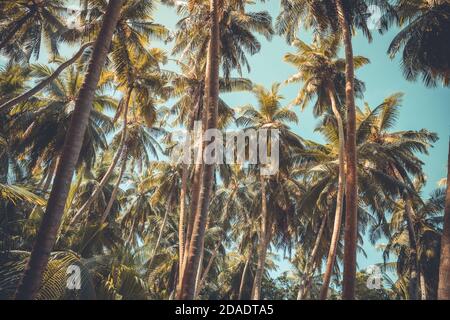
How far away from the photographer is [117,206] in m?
28.5

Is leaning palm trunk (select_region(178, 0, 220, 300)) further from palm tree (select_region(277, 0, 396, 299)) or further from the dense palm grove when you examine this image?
palm tree (select_region(277, 0, 396, 299))

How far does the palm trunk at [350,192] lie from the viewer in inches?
345

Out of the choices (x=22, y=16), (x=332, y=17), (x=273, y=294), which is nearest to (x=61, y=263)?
(x=332, y=17)

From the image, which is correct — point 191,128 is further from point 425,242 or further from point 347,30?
point 425,242

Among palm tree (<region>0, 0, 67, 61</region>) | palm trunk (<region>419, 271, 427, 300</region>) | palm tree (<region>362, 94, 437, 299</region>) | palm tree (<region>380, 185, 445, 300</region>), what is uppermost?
palm tree (<region>0, 0, 67, 61</region>)

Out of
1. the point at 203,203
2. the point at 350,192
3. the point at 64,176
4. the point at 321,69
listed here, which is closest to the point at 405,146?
the point at 321,69

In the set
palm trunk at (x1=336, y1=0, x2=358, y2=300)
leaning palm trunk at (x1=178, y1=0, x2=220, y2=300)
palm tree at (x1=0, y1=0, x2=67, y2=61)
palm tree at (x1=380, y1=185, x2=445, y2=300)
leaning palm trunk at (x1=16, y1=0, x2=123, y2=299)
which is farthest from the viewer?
palm tree at (x1=380, y1=185, x2=445, y2=300)

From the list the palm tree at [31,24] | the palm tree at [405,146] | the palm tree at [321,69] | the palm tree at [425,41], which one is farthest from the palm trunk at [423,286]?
the palm tree at [31,24]

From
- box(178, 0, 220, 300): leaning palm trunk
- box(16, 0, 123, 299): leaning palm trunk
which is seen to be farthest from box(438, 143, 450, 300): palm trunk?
box(16, 0, 123, 299): leaning palm trunk

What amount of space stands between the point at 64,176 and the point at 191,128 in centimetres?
1326

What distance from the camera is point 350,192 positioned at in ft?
32.6

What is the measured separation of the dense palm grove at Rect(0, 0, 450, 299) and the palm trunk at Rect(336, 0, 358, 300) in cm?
4

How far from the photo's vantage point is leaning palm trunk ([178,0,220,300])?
22.0 feet

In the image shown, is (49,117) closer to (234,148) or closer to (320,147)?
(234,148)
